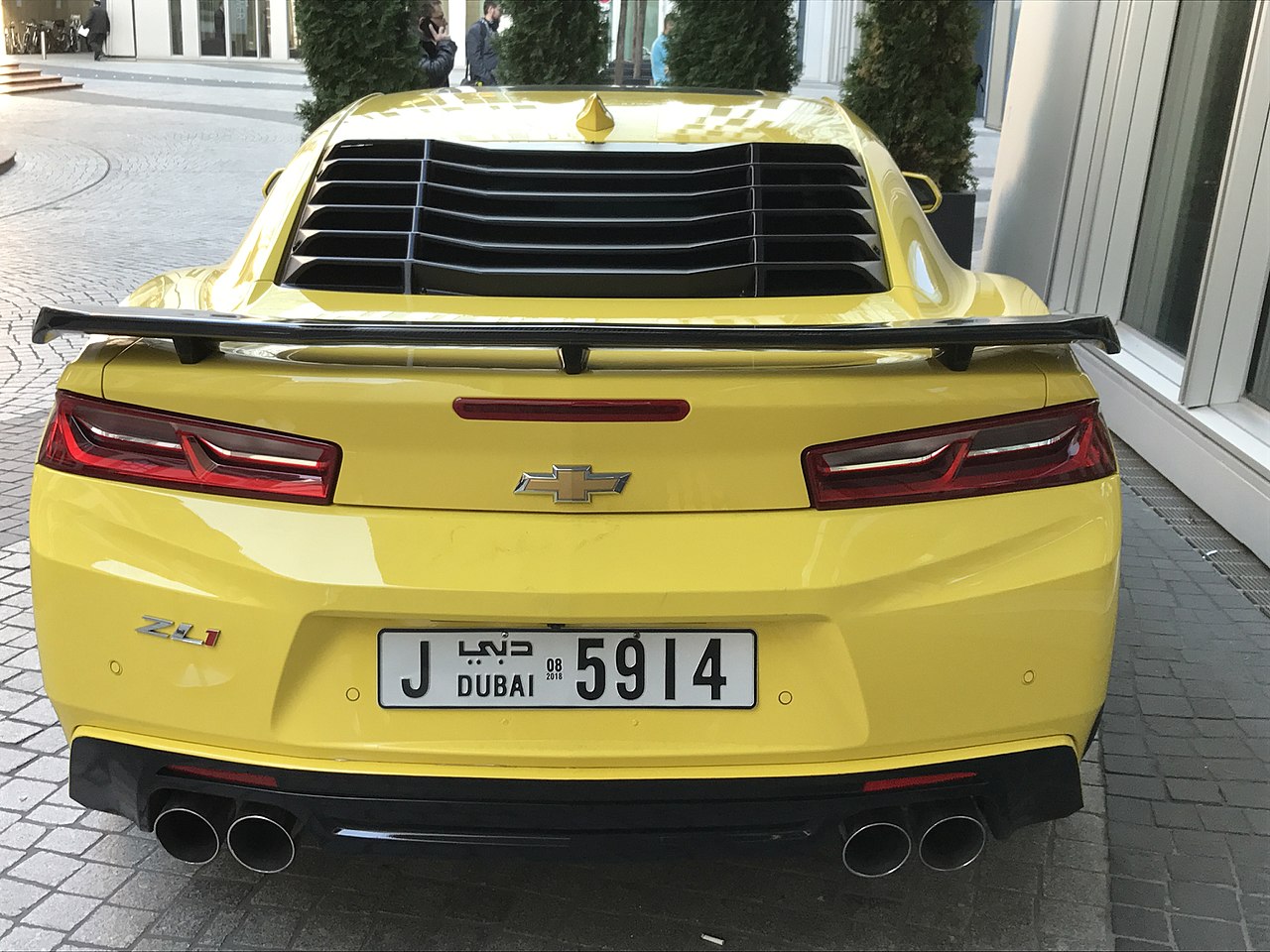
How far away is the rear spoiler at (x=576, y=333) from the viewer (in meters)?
2.01

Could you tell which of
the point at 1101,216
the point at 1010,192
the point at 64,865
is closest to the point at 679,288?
the point at 64,865

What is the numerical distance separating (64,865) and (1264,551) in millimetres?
4300

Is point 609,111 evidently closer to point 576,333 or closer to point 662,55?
point 576,333

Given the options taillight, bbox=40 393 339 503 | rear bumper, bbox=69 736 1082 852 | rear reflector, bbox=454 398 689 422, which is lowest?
rear bumper, bbox=69 736 1082 852

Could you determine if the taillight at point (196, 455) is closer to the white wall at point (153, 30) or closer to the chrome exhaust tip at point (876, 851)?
the chrome exhaust tip at point (876, 851)

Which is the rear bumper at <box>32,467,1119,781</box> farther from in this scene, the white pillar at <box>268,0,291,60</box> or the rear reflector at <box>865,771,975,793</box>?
the white pillar at <box>268,0,291,60</box>

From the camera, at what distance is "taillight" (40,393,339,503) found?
6.91 ft

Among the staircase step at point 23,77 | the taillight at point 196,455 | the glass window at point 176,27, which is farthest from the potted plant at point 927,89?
the glass window at point 176,27

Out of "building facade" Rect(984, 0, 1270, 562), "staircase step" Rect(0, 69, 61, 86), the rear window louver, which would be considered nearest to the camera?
the rear window louver

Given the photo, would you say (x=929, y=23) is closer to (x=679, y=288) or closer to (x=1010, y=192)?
(x=1010, y=192)

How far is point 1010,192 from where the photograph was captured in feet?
30.5

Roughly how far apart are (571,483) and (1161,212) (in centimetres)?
623

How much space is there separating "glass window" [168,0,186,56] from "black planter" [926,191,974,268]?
43.7 meters

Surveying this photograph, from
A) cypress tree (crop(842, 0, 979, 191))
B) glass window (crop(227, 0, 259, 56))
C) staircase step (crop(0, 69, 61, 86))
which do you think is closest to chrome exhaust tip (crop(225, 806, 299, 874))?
cypress tree (crop(842, 0, 979, 191))
